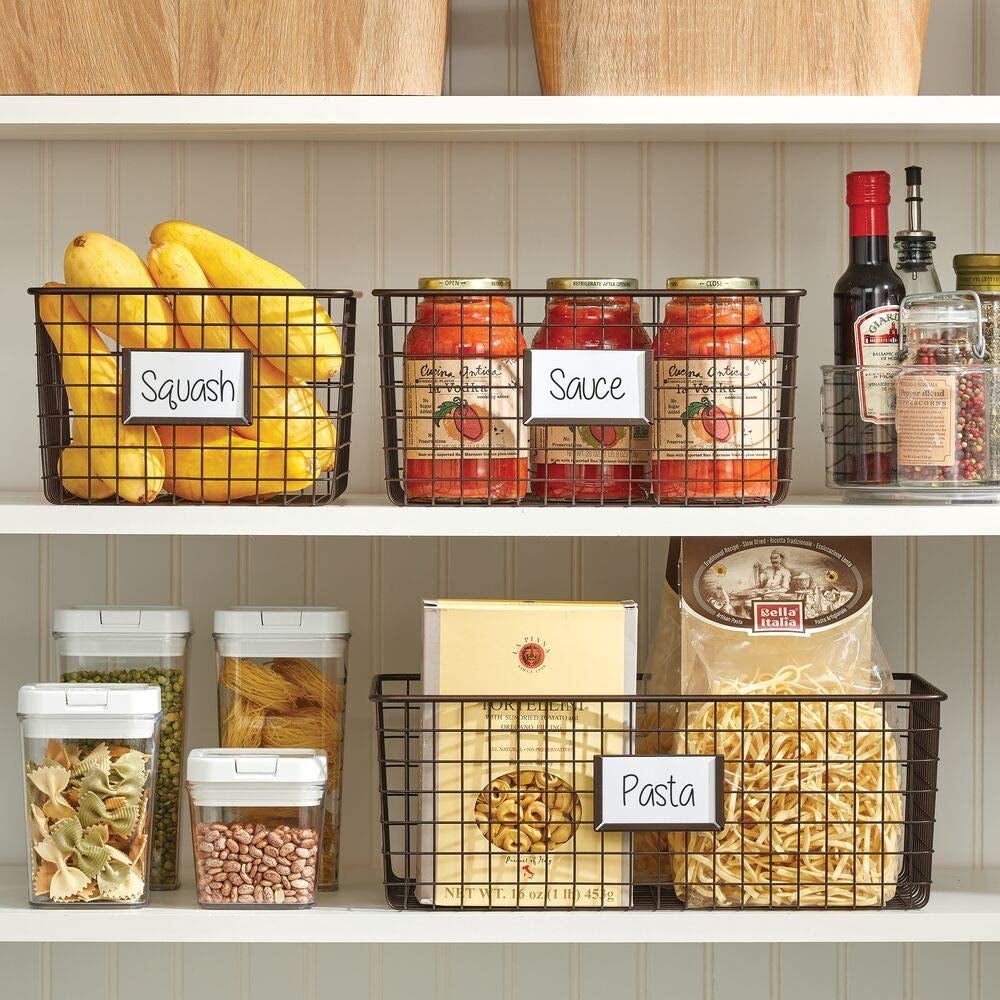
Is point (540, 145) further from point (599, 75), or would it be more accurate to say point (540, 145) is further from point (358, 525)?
point (358, 525)

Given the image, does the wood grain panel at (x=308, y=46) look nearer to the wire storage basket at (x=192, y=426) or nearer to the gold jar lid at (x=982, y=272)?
the wire storage basket at (x=192, y=426)

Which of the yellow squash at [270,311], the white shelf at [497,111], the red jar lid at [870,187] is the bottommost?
the yellow squash at [270,311]

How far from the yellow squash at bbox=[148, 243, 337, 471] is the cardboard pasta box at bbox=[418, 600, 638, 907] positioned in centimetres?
19

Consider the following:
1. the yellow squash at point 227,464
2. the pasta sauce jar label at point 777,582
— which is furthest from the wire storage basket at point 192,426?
the pasta sauce jar label at point 777,582

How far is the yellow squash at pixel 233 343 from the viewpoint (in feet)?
3.44

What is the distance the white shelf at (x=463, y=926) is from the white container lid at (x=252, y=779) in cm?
10

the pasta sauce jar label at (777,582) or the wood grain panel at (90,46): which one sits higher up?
the wood grain panel at (90,46)

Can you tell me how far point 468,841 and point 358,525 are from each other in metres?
0.28

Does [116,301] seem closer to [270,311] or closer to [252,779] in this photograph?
[270,311]

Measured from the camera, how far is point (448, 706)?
1.03 metres

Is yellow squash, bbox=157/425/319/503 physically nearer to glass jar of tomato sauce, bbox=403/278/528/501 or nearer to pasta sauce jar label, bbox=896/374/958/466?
glass jar of tomato sauce, bbox=403/278/528/501

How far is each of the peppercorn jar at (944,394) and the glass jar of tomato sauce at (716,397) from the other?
0.11m

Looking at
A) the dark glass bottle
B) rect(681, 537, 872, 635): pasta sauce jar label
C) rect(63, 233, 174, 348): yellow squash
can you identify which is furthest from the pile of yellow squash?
the dark glass bottle

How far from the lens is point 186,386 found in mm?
1014
